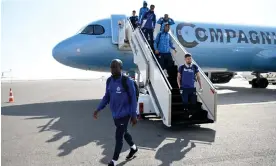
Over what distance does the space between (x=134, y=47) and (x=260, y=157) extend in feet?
20.8

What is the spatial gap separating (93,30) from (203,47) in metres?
5.95

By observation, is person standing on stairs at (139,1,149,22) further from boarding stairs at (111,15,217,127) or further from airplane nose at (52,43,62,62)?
airplane nose at (52,43,62,62)

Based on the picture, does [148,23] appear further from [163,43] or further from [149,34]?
[163,43]

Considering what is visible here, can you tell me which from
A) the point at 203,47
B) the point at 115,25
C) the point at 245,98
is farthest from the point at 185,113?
the point at 203,47

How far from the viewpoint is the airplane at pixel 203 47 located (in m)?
12.7

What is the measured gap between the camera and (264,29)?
18406mm

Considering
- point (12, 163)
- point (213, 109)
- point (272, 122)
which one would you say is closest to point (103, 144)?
point (12, 163)

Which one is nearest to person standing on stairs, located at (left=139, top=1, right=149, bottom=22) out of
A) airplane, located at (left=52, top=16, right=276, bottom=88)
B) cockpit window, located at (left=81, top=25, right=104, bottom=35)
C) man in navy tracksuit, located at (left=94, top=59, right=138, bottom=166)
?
airplane, located at (left=52, top=16, right=276, bottom=88)

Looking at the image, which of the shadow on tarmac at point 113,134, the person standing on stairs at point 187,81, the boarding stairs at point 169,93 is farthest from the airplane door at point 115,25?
the person standing on stairs at point 187,81

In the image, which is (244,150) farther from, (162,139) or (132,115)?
(132,115)

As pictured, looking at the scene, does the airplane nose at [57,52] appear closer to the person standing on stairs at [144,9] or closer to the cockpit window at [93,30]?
the cockpit window at [93,30]

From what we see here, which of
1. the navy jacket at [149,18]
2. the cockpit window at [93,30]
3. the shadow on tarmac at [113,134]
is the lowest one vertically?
the shadow on tarmac at [113,134]

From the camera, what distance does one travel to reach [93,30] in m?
13.1

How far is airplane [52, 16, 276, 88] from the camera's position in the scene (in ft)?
41.5
